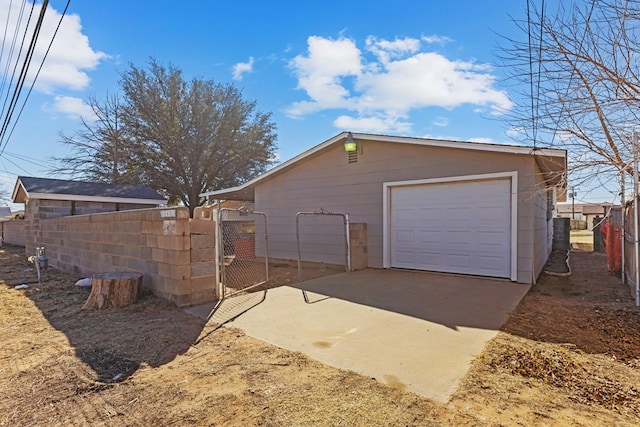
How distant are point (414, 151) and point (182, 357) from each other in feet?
21.1

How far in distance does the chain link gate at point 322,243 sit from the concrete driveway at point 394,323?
2.41 meters

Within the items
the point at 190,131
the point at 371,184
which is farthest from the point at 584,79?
the point at 190,131

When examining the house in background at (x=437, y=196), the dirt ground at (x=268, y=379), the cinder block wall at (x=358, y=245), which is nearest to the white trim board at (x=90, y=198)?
the house in background at (x=437, y=196)

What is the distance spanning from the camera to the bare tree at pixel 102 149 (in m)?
18.7

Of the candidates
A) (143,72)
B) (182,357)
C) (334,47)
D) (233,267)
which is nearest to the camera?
(182,357)

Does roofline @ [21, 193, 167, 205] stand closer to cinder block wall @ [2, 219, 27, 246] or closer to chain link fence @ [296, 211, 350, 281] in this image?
cinder block wall @ [2, 219, 27, 246]

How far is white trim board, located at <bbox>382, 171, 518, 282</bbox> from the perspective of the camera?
664cm

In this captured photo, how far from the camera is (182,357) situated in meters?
3.32

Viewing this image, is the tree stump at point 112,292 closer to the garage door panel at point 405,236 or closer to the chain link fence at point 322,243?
the chain link fence at point 322,243

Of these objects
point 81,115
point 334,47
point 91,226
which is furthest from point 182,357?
point 81,115

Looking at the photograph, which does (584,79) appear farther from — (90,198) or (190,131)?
(190,131)

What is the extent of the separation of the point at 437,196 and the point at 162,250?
5.62 m

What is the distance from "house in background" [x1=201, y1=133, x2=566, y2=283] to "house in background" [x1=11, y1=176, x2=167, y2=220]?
799 centimetres

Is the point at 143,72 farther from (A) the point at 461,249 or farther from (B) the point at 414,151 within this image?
(A) the point at 461,249
